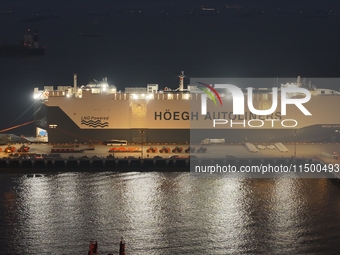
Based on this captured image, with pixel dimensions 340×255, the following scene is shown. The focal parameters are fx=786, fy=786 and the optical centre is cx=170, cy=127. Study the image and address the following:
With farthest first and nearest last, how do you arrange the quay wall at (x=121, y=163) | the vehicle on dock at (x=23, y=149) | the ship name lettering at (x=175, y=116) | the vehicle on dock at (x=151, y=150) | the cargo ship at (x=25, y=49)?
the cargo ship at (x=25, y=49) < the ship name lettering at (x=175, y=116) < the vehicle on dock at (x=151, y=150) < the vehicle on dock at (x=23, y=149) < the quay wall at (x=121, y=163)

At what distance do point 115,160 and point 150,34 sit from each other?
8079 cm

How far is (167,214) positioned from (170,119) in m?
9.04

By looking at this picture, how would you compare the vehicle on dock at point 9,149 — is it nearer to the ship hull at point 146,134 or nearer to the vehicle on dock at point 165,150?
the ship hull at point 146,134

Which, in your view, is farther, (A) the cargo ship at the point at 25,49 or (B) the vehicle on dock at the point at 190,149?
(A) the cargo ship at the point at 25,49

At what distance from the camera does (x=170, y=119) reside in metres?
31.8

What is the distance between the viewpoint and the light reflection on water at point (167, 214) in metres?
20.8

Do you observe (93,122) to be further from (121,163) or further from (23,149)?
(121,163)

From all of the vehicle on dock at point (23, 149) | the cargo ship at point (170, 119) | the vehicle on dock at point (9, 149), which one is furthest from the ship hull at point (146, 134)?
the vehicle on dock at point (9, 149)

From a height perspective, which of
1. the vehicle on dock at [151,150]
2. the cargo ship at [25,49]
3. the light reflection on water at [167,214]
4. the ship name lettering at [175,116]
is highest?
the cargo ship at [25,49]

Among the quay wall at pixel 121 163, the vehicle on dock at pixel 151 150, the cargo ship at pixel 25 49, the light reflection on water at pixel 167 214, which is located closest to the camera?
the light reflection on water at pixel 167 214

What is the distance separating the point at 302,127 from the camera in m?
32.1

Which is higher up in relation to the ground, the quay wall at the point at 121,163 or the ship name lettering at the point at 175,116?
the ship name lettering at the point at 175,116

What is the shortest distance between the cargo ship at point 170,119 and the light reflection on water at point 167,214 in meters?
3.99

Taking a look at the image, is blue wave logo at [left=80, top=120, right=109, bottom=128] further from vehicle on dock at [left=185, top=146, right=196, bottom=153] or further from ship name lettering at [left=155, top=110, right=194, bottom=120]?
vehicle on dock at [left=185, top=146, right=196, bottom=153]
